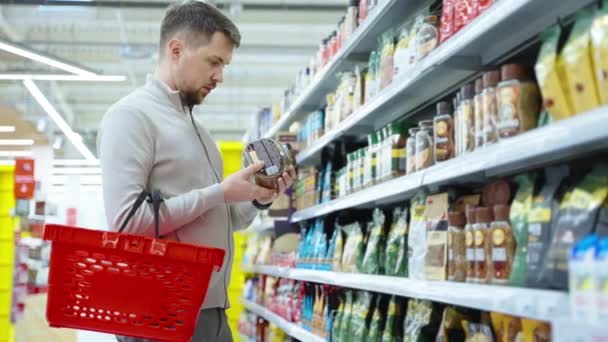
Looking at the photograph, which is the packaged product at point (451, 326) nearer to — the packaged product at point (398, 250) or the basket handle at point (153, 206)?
the packaged product at point (398, 250)

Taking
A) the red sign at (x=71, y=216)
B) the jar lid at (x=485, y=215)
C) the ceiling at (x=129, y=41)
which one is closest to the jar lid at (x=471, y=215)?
the jar lid at (x=485, y=215)

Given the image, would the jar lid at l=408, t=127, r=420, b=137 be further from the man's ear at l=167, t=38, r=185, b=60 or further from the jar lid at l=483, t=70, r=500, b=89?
the man's ear at l=167, t=38, r=185, b=60

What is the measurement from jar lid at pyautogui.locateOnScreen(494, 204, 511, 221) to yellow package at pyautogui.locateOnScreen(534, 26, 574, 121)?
1.31 ft

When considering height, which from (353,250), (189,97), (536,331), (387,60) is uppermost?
(387,60)

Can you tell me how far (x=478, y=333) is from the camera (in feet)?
7.25

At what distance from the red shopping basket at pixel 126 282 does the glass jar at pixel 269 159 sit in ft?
1.56

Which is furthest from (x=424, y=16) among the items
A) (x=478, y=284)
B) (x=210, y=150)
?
(x=478, y=284)

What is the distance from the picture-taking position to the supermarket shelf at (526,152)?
56.6 inches

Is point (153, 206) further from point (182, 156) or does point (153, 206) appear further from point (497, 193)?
point (497, 193)

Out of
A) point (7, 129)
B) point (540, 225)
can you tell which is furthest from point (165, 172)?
point (7, 129)

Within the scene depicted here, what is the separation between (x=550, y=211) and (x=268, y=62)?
37.9 ft

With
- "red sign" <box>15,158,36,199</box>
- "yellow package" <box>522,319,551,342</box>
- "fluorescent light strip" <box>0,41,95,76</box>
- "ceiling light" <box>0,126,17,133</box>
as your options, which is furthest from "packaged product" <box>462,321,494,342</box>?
"ceiling light" <box>0,126,17,133</box>

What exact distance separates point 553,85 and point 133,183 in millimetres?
1211

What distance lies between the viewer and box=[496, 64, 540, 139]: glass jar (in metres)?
1.88
